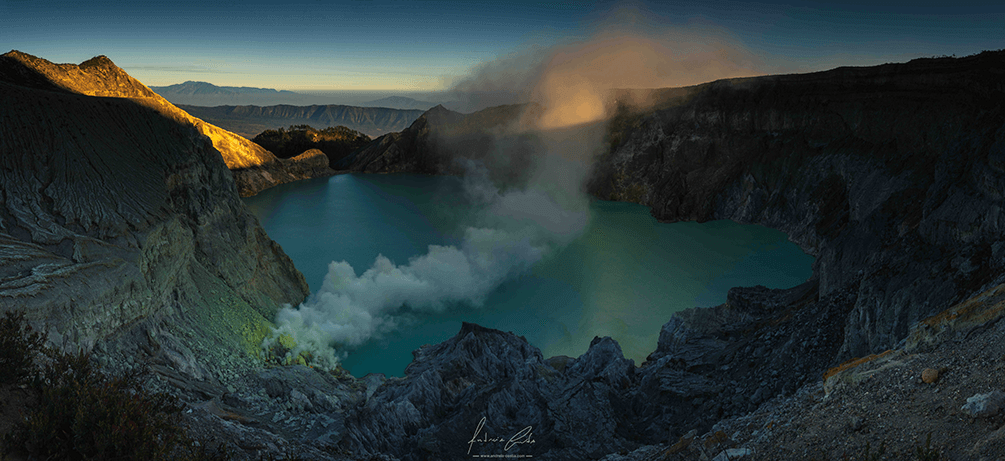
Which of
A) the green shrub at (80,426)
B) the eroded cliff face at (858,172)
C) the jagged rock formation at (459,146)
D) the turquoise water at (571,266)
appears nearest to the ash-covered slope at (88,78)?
the turquoise water at (571,266)

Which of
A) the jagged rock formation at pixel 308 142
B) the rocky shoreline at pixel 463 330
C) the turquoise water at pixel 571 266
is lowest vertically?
the turquoise water at pixel 571 266

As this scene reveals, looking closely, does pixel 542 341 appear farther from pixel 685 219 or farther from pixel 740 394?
pixel 685 219

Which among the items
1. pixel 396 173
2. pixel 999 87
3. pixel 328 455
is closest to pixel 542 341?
pixel 328 455

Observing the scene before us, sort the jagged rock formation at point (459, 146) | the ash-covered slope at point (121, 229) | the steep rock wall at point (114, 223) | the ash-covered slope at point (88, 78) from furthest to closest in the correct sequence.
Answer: the jagged rock formation at point (459, 146)
the ash-covered slope at point (88, 78)
the ash-covered slope at point (121, 229)
the steep rock wall at point (114, 223)

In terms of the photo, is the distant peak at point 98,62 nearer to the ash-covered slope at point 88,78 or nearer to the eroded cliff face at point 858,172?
the ash-covered slope at point 88,78

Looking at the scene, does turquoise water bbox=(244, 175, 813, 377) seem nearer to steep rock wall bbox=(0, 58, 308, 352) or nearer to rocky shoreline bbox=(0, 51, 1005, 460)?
rocky shoreline bbox=(0, 51, 1005, 460)
